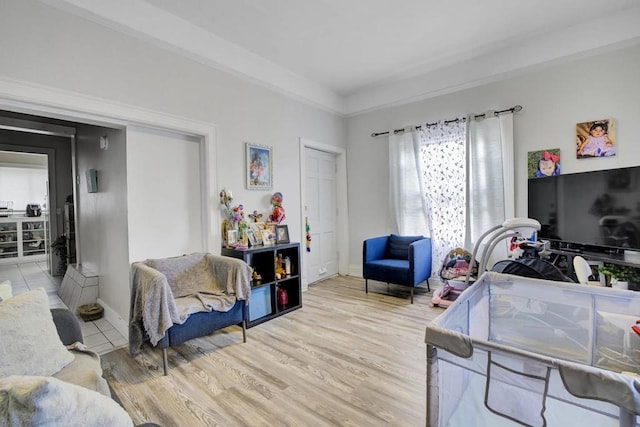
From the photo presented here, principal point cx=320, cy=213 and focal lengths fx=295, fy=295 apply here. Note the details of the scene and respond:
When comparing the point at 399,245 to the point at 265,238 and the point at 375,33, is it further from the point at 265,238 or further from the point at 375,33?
the point at 375,33

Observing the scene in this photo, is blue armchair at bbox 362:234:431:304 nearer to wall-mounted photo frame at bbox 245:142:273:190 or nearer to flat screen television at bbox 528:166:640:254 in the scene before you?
flat screen television at bbox 528:166:640:254

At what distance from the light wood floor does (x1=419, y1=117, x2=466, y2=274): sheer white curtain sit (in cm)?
109

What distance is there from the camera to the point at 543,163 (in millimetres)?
3191

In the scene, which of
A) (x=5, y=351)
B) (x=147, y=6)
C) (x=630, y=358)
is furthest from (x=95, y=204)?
(x=630, y=358)

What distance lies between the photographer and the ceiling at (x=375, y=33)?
8.25 ft

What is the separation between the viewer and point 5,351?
3.73 ft

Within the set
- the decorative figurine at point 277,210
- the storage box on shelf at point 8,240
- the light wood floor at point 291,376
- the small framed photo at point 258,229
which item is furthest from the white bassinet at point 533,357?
A: the storage box on shelf at point 8,240

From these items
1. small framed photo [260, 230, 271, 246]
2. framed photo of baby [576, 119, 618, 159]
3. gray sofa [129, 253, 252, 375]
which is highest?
framed photo of baby [576, 119, 618, 159]

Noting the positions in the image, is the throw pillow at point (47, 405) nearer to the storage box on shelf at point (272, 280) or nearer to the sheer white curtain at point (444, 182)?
the storage box on shelf at point (272, 280)

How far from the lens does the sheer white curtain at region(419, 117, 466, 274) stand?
3.71 metres

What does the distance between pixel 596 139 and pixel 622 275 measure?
4.63 ft

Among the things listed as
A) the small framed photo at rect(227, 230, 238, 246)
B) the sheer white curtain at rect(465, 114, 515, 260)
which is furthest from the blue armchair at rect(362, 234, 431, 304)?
the small framed photo at rect(227, 230, 238, 246)

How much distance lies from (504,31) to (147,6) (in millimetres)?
3366

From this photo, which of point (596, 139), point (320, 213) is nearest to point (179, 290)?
point (320, 213)
